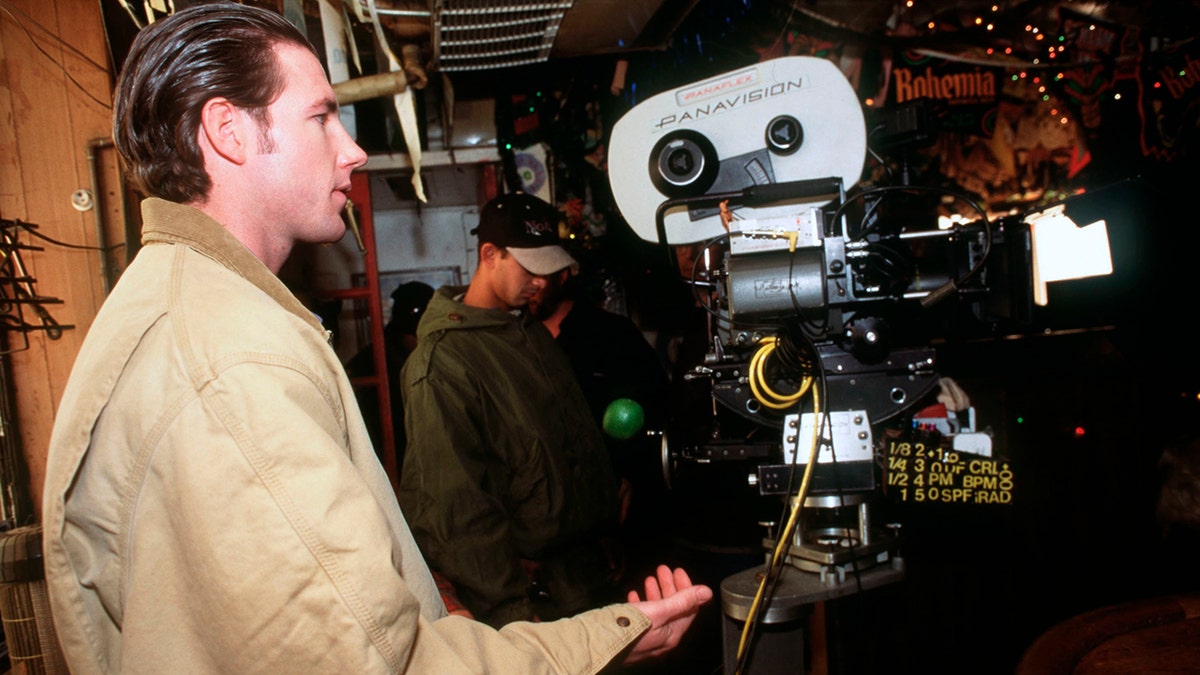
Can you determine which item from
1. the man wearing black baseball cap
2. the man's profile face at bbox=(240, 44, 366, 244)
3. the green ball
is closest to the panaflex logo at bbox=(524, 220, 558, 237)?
the man wearing black baseball cap

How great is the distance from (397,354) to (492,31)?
1906mm

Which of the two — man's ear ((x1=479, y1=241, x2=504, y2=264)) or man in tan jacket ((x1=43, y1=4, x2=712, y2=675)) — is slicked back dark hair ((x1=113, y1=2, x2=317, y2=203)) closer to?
man in tan jacket ((x1=43, y1=4, x2=712, y2=675))

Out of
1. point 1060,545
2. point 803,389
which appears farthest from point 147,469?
point 1060,545

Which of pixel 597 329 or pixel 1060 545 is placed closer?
pixel 1060 545

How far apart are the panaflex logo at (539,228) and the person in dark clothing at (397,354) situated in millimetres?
1536

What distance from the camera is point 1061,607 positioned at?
2.93 metres

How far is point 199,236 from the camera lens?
892mm

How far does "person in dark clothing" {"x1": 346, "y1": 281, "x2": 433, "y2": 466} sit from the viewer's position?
12.3 ft

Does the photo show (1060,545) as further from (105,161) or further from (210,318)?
(105,161)

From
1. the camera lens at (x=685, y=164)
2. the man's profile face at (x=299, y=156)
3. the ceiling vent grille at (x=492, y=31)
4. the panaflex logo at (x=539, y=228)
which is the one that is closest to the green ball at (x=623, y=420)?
the panaflex logo at (x=539, y=228)

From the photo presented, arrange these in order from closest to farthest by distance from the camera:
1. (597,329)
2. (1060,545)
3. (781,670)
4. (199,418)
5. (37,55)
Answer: (199,418)
(781,670)
(37,55)
(1060,545)
(597,329)

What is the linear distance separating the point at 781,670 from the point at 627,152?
1.27 m

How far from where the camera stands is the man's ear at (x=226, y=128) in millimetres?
963

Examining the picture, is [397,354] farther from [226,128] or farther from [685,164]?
[226,128]
